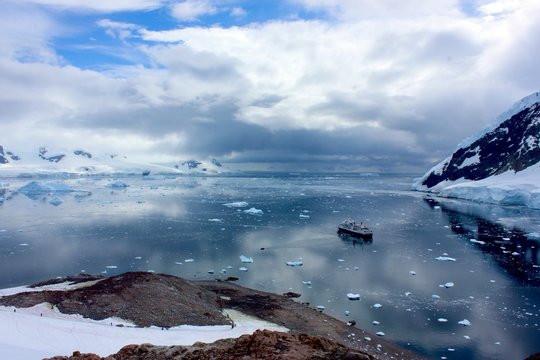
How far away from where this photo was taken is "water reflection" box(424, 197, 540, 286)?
125 ft

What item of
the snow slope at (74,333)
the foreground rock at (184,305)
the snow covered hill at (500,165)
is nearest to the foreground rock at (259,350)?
the snow slope at (74,333)

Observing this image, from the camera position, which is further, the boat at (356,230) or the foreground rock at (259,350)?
the boat at (356,230)

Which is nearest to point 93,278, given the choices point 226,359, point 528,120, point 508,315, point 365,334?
point 365,334

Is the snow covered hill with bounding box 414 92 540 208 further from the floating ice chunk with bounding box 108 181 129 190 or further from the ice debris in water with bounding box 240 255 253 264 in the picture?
the floating ice chunk with bounding box 108 181 129 190

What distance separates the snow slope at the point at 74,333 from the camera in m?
16.4

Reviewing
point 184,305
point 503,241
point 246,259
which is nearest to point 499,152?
point 503,241

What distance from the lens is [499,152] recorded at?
125 m

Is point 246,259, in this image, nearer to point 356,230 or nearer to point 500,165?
point 356,230

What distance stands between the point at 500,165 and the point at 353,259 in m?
96.3

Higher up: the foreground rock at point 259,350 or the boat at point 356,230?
the foreground rock at point 259,350

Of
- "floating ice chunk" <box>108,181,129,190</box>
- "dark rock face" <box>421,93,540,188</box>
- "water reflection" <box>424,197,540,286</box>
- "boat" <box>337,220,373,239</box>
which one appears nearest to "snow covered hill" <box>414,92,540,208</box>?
"dark rock face" <box>421,93,540,188</box>

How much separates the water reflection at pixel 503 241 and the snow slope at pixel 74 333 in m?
26.0

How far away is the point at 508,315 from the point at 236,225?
41.0m

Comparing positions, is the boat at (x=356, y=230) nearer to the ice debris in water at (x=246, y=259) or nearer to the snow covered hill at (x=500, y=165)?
the ice debris in water at (x=246, y=259)
